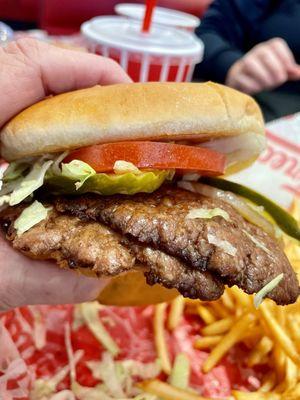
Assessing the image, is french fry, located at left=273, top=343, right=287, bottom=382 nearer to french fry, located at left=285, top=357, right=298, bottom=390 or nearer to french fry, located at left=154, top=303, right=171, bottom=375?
french fry, located at left=285, top=357, right=298, bottom=390

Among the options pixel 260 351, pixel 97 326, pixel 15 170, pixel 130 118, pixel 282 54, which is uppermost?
pixel 130 118

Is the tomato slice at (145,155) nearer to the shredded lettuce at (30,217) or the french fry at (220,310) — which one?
the shredded lettuce at (30,217)

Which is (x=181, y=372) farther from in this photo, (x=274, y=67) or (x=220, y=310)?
(x=274, y=67)

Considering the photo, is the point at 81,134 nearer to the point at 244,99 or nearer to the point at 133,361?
the point at 244,99

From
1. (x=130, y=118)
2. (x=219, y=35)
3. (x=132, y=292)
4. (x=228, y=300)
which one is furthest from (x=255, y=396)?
(x=219, y=35)

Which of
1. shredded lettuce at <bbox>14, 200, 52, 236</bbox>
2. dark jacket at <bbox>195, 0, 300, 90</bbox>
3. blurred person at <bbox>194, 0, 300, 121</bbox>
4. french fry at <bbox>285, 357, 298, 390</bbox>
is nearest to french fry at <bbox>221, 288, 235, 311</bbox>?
french fry at <bbox>285, 357, 298, 390</bbox>
